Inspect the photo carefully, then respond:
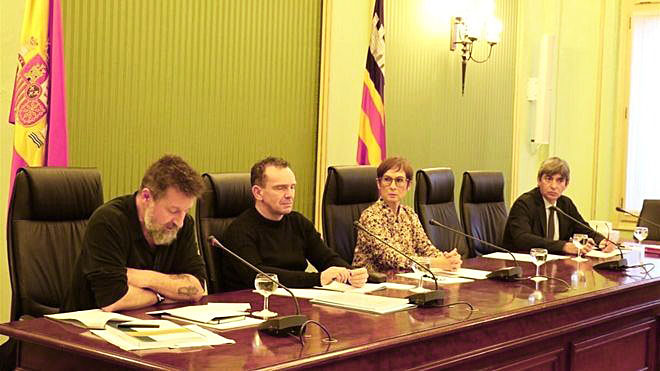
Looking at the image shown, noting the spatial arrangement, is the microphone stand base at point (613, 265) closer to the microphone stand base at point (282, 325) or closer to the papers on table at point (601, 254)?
the papers on table at point (601, 254)

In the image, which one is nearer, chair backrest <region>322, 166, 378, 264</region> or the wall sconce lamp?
chair backrest <region>322, 166, 378, 264</region>

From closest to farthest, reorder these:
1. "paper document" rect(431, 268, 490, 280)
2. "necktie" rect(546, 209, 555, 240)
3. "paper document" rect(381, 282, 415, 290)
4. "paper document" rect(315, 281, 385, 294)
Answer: "paper document" rect(315, 281, 385, 294) < "paper document" rect(381, 282, 415, 290) < "paper document" rect(431, 268, 490, 280) < "necktie" rect(546, 209, 555, 240)

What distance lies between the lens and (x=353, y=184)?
14.4 feet

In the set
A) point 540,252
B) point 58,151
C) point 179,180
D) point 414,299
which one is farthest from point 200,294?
point 540,252

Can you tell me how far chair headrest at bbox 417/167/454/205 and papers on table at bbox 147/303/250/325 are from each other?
7.59 feet

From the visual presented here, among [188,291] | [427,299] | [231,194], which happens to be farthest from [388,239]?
[188,291]

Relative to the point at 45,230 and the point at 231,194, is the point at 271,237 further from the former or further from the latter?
the point at 45,230

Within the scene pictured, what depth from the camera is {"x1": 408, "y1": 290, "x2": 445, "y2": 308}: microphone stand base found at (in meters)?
3.01

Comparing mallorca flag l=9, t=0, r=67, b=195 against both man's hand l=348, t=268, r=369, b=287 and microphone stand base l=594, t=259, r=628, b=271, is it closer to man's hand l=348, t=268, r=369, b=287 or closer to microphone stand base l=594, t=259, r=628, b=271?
A: man's hand l=348, t=268, r=369, b=287

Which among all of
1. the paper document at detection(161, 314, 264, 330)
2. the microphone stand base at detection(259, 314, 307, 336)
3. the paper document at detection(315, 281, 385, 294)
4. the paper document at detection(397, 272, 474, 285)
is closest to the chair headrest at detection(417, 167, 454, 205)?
the paper document at detection(397, 272, 474, 285)

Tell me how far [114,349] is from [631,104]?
6797mm

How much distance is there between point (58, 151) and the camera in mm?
3805

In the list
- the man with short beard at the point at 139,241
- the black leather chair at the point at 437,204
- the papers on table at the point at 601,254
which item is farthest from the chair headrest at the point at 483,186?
the man with short beard at the point at 139,241

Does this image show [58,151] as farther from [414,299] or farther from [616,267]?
[616,267]
